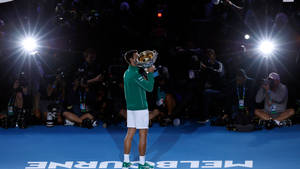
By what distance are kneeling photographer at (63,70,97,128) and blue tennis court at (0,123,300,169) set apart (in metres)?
0.26

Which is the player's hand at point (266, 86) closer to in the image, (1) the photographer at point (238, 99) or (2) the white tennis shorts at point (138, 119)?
(1) the photographer at point (238, 99)

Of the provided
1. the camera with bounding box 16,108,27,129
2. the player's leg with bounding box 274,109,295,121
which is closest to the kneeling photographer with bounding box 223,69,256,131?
the player's leg with bounding box 274,109,295,121

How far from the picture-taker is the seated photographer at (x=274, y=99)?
9.94m

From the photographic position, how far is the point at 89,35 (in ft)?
39.1

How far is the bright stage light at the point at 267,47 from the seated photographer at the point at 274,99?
3.89 ft

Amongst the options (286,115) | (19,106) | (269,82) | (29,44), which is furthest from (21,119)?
(286,115)

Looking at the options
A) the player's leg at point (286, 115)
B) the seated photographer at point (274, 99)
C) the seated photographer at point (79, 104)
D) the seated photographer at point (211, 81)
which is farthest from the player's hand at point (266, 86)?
the seated photographer at point (79, 104)

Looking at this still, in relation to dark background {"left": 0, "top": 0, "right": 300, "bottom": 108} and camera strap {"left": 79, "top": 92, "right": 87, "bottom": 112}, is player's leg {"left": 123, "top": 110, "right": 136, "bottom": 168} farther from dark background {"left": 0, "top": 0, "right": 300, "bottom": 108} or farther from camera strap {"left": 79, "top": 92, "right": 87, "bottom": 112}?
dark background {"left": 0, "top": 0, "right": 300, "bottom": 108}

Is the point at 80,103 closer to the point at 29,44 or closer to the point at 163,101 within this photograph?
the point at 163,101

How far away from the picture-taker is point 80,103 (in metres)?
10.4

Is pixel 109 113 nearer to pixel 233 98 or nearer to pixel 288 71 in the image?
pixel 233 98

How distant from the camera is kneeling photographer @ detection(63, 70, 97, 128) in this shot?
408 inches

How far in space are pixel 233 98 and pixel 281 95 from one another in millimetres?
992

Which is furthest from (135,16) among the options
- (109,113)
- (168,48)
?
(109,113)
